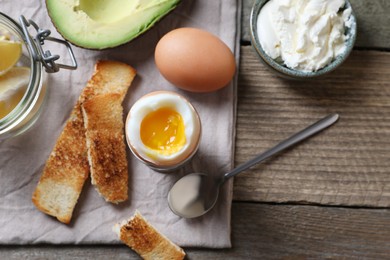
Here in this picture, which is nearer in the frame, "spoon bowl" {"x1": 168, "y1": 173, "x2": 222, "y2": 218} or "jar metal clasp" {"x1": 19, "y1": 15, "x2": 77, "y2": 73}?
"jar metal clasp" {"x1": 19, "y1": 15, "x2": 77, "y2": 73}

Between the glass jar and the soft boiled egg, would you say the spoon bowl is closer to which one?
the soft boiled egg

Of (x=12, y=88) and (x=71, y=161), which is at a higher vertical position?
(x=12, y=88)

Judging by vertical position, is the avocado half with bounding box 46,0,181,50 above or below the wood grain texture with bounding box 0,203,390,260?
above

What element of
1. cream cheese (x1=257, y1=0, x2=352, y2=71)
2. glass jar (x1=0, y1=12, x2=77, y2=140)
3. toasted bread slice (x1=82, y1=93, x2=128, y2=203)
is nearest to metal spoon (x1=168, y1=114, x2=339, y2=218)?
toasted bread slice (x1=82, y1=93, x2=128, y2=203)

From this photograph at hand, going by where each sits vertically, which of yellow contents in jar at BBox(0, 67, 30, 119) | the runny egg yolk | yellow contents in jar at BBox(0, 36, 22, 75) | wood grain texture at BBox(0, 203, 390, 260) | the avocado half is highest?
the avocado half

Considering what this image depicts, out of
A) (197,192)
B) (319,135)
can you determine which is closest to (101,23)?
(197,192)

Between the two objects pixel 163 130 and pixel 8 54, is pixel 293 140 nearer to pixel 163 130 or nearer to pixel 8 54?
pixel 163 130
